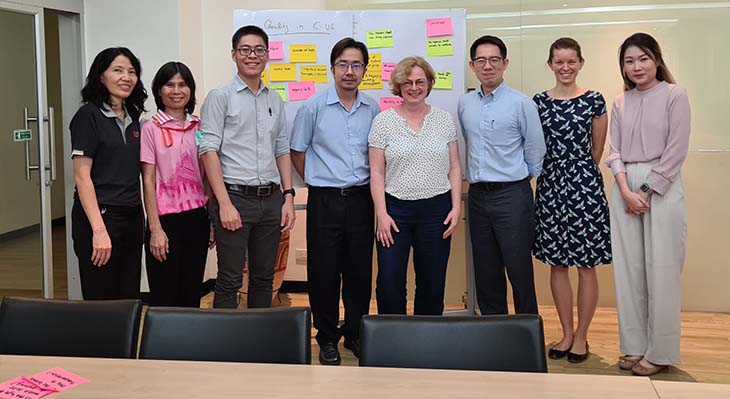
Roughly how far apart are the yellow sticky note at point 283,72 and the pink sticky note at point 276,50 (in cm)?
4

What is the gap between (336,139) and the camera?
3.60 m

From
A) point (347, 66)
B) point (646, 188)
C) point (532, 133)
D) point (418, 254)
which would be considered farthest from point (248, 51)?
point (646, 188)

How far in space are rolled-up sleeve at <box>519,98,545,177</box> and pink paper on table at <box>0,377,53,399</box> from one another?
2.55 meters

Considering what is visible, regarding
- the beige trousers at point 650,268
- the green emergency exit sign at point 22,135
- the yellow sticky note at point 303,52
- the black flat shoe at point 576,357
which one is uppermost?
the yellow sticky note at point 303,52

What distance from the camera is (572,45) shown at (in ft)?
11.7

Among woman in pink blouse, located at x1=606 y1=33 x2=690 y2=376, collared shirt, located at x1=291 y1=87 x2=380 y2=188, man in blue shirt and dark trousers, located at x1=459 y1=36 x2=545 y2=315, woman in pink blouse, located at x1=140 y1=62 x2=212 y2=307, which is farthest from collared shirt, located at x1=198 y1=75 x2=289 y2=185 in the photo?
woman in pink blouse, located at x1=606 y1=33 x2=690 y2=376

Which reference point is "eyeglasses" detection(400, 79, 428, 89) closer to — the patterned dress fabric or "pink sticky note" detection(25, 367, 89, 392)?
the patterned dress fabric

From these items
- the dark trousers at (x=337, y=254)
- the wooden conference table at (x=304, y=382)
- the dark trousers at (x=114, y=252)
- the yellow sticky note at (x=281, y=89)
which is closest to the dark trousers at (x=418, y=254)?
the dark trousers at (x=337, y=254)

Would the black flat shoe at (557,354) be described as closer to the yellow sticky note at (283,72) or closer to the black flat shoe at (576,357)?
the black flat shoe at (576,357)

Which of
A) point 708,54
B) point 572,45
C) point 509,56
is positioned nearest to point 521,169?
point 572,45

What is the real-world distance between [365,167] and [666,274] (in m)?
1.51

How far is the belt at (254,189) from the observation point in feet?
11.3

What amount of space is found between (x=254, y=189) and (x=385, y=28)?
1.29 meters

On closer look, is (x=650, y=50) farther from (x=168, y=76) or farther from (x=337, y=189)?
(x=168, y=76)
